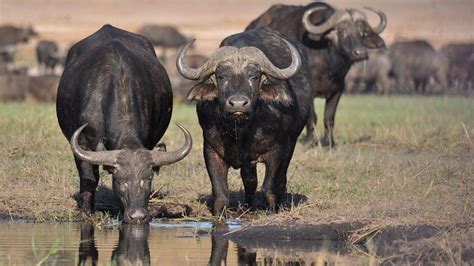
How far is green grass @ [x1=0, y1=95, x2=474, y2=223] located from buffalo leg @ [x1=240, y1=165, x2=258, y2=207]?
0.39 meters

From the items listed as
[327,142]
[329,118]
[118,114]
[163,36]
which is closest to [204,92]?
[118,114]

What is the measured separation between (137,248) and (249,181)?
2.24 meters

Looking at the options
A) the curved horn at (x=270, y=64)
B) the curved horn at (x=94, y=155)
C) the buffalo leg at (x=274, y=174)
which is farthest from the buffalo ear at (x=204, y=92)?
the curved horn at (x=94, y=155)

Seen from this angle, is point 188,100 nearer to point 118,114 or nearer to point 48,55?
point 118,114

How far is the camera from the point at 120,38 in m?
11.6

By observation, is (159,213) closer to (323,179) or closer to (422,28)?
(323,179)

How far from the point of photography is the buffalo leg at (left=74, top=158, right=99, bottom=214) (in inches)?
416

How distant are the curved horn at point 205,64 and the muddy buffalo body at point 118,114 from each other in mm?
474

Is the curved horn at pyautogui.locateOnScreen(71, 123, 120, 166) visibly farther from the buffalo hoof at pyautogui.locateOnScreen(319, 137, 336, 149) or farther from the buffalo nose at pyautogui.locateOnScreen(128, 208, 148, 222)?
the buffalo hoof at pyautogui.locateOnScreen(319, 137, 336, 149)

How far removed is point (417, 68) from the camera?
33.1m

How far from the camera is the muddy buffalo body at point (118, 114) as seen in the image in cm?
955

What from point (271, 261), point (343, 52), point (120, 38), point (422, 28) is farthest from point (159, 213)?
point (422, 28)

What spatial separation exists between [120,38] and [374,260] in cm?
425

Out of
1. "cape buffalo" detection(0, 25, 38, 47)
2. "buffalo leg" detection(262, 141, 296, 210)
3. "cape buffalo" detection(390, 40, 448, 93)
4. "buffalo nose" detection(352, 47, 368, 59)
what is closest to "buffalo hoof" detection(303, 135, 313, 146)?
"buffalo nose" detection(352, 47, 368, 59)
